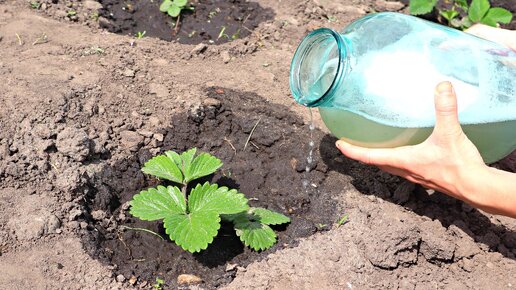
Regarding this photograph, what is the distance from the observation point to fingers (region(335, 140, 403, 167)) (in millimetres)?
2197

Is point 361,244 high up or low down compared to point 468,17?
down

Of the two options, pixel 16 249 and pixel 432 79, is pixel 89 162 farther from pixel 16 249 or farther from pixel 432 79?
pixel 432 79

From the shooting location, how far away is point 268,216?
8.16 ft

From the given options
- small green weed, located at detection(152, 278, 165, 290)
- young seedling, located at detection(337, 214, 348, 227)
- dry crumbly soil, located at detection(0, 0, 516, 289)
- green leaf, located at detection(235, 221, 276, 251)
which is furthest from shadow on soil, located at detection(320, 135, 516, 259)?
small green weed, located at detection(152, 278, 165, 290)

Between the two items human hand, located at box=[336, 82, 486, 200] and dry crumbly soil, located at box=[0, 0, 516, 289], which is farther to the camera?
dry crumbly soil, located at box=[0, 0, 516, 289]

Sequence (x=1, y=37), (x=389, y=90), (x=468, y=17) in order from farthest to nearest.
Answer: (x=468, y=17) < (x=1, y=37) < (x=389, y=90)

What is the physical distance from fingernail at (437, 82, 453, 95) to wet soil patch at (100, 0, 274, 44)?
173 centimetres

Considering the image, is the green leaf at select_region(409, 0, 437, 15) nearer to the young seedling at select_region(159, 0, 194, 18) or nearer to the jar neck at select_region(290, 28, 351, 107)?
the young seedling at select_region(159, 0, 194, 18)

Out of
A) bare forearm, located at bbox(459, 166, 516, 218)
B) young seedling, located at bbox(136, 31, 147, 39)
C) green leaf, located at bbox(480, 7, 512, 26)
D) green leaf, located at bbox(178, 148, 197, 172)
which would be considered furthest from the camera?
green leaf, located at bbox(480, 7, 512, 26)

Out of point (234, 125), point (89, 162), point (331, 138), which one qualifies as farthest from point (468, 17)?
point (89, 162)

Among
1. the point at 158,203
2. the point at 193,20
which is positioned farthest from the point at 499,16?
the point at 158,203

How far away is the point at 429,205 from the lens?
8.84 feet

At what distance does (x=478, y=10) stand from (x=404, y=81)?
1.95 m

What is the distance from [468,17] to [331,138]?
1.49 metres
